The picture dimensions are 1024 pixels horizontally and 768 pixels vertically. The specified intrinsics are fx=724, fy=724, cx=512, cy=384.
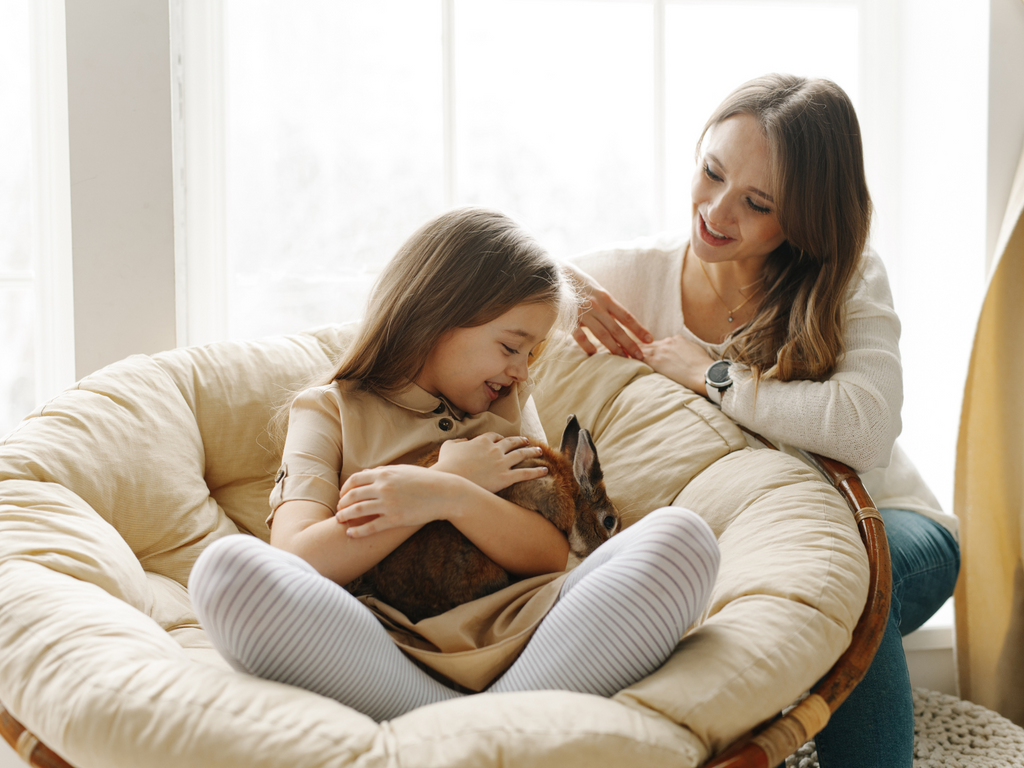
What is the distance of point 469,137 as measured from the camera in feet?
6.99

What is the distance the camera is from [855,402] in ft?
4.33

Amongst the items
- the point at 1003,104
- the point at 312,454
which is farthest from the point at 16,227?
the point at 1003,104

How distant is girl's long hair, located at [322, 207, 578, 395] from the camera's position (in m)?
1.22

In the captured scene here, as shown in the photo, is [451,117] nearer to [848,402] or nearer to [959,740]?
[848,402]

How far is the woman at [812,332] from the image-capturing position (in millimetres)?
1306

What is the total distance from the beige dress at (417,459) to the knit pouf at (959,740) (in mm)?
996

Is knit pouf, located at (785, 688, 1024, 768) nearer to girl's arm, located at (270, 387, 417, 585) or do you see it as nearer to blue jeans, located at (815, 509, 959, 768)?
blue jeans, located at (815, 509, 959, 768)

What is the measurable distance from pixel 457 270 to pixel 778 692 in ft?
2.58

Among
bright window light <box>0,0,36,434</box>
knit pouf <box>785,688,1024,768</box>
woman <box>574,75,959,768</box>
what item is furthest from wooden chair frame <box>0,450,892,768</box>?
bright window light <box>0,0,36,434</box>

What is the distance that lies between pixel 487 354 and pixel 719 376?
0.53 metres

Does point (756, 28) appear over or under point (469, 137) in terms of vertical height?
over

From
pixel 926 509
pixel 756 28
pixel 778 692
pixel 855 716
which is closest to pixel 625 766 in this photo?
pixel 778 692

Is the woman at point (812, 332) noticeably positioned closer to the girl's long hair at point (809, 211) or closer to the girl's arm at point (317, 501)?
the girl's long hair at point (809, 211)

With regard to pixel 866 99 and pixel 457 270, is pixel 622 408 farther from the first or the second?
pixel 866 99
